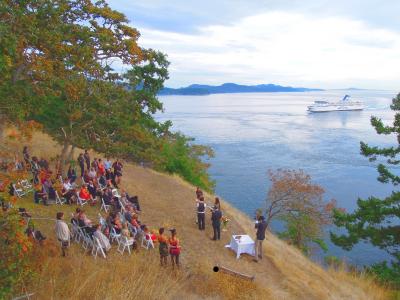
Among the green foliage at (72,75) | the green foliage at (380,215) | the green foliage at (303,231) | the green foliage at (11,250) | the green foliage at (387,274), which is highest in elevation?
the green foliage at (72,75)

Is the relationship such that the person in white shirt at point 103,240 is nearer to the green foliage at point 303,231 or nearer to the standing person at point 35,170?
the standing person at point 35,170

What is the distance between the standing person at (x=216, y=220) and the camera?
600 inches

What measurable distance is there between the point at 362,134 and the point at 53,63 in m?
85.4

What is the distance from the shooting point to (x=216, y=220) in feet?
50.4

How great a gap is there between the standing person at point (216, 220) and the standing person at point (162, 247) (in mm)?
3133

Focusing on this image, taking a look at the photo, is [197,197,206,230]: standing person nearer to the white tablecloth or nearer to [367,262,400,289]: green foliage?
the white tablecloth

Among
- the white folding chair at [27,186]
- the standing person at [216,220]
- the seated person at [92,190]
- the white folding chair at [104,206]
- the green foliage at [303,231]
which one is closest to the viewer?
the standing person at [216,220]

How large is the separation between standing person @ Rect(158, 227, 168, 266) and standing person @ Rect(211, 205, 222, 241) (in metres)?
3.13

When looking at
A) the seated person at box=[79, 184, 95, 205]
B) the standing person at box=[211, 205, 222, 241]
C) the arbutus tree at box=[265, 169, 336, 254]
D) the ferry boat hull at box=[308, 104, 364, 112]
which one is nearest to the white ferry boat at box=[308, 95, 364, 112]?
the ferry boat hull at box=[308, 104, 364, 112]

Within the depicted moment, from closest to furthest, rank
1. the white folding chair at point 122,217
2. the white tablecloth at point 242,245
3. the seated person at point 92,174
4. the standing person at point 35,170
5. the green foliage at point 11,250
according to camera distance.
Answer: the green foliage at point 11,250, the white folding chair at point 122,217, the white tablecloth at point 242,245, the standing person at point 35,170, the seated person at point 92,174

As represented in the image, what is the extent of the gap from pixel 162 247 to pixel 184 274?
114cm

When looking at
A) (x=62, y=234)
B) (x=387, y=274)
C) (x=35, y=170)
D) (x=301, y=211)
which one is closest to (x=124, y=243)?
(x=62, y=234)

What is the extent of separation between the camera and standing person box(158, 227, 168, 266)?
40.7 ft

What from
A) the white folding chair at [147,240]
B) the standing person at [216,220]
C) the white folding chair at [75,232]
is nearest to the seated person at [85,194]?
the white folding chair at [75,232]
